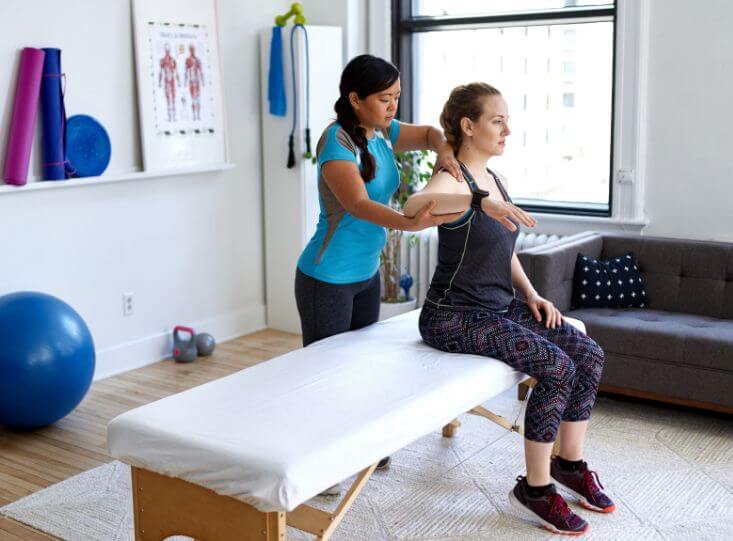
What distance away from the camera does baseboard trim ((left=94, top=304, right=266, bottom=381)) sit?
421 cm

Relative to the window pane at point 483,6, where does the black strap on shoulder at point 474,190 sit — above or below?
below

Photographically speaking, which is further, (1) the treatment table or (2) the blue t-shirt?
(2) the blue t-shirt

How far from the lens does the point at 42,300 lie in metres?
3.45

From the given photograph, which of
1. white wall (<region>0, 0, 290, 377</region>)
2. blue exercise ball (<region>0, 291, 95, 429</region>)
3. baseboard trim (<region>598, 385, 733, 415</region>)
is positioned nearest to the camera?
blue exercise ball (<region>0, 291, 95, 429</region>)

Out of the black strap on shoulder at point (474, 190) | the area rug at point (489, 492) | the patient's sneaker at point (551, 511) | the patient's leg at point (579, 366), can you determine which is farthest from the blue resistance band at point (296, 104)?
the patient's sneaker at point (551, 511)

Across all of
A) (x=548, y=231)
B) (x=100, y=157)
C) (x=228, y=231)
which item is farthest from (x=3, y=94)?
(x=548, y=231)

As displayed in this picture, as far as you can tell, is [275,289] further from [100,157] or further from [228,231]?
[100,157]

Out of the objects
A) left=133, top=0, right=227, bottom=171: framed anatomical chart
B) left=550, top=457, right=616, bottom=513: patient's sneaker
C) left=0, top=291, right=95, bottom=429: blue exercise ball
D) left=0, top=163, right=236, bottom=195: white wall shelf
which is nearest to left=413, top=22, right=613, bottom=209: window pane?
left=133, top=0, right=227, bottom=171: framed anatomical chart

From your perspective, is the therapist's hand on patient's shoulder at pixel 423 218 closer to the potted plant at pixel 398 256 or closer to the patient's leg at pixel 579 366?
the patient's leg at pixel 579 366

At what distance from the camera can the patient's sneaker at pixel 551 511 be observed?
261 cm

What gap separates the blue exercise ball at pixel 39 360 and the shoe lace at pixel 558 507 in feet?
5.99

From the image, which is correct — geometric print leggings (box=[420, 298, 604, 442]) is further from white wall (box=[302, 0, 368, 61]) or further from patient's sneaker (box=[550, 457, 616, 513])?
white wall (box=[302, 0, 368, 61])

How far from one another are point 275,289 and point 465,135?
97.7 inches

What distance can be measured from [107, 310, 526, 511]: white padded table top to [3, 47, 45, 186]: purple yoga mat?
1.59m
